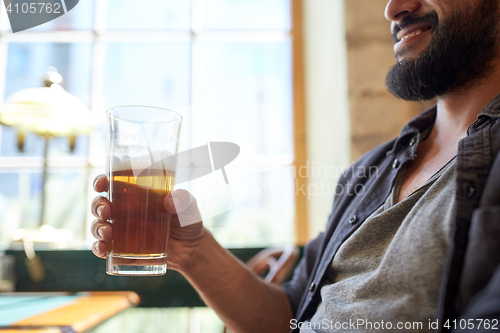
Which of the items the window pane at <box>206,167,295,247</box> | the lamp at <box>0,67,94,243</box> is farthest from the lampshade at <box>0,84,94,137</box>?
the window pane at <box>206,167,295,247</box>

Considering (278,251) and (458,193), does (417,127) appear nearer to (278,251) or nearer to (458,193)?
(458,193)

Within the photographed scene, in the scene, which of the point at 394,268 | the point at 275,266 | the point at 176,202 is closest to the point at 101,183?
the point at 176,202

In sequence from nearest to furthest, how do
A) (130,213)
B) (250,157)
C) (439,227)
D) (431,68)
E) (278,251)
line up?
1. (439,227)
2. (130,213)
3. (431,68)
4. (278,251)
5. (250,157)

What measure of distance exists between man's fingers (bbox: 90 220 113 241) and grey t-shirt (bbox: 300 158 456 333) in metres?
0.46

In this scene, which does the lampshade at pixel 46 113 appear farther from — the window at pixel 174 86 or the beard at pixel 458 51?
the beard at pixel 458 51

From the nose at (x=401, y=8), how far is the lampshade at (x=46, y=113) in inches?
66.7

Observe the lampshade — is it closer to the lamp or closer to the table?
the lamp

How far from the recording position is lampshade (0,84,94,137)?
1888mm

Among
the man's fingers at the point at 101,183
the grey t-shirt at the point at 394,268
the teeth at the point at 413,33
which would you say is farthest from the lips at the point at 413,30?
the man's fingers at the point at 101,183

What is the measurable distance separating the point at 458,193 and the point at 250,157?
1.97m

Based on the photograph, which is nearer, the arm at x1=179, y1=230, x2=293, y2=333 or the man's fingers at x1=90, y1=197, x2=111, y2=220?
the man's fingers at x1=90, y1=197, x2=111, y2=220

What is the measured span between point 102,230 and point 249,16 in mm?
2369

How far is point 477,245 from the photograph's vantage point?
0.48 m

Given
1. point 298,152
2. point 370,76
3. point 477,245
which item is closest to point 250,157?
point 298,152
